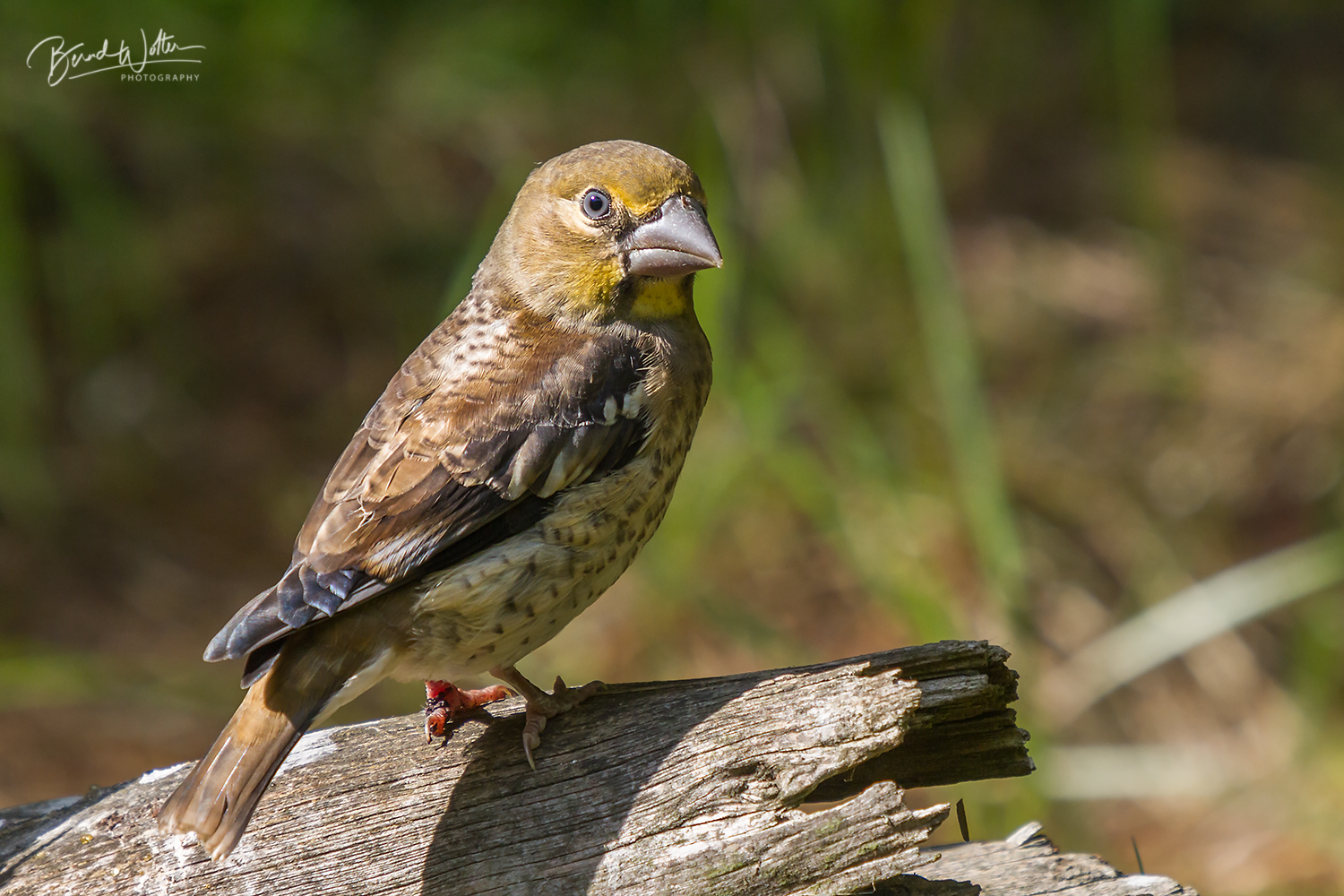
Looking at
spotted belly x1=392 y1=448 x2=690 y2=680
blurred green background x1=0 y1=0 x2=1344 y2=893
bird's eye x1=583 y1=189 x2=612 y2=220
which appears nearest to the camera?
spotted belly x1=392 y1=448 x2=690 y2=680

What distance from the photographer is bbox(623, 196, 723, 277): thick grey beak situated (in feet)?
9.46

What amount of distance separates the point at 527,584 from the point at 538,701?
0.89ft

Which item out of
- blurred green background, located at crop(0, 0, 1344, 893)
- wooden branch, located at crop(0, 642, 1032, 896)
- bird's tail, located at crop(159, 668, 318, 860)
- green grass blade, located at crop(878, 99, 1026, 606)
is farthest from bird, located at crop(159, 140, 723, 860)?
green grass blade, located at crop(878, 99, 1026, 606)

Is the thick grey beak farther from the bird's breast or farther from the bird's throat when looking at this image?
the bird's breast

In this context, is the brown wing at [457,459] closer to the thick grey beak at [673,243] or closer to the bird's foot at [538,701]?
the thick grey beak at [673,243]

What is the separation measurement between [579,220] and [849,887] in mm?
1557

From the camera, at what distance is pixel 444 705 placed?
2.91 m

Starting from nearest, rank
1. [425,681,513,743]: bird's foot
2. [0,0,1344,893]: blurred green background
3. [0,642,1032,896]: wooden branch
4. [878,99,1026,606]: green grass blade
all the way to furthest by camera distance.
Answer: [0,642,1032,896]: wooden branch → [425,681,513,743]: bird's foot → [878,99,1026,606]: green grass blade → [0,0,1344,893]: blurred green background

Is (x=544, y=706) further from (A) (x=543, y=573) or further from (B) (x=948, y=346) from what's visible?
(B) (x=948, y=346)

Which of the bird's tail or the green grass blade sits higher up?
the green grass blade

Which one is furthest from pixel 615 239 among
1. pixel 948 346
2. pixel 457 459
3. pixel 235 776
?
pixel 948 346

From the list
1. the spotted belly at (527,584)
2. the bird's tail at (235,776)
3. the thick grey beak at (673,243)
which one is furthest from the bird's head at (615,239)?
the bird's tail at (235,776)

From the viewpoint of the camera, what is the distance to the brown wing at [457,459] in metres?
2.49

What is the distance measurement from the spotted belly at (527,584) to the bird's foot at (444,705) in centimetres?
15
